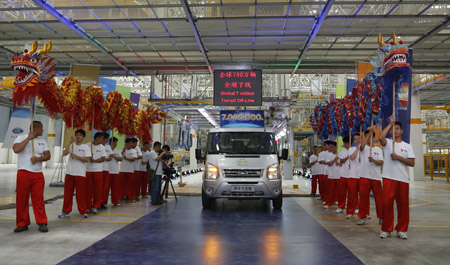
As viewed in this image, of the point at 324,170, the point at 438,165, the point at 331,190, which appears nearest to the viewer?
the point at 331,190

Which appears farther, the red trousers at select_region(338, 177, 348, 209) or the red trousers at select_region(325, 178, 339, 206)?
the red trousers at select_region(325, 178, 339, 206)

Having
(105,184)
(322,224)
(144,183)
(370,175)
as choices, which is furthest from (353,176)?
(144,183)

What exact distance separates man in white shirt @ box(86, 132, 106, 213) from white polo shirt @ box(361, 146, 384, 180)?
5751 millimetres

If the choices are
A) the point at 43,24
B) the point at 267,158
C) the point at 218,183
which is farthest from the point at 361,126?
the point at 43,24

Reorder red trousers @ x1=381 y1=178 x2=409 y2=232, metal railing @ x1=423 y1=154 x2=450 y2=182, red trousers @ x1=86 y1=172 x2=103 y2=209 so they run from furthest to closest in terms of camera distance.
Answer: metal railing @ x1=423 y1=154 x2=450 y2=182
red trousers @ x1=86 y1=172 x2=103 y2=209
red trousers @ x1=381 y1=178 x2=409 y2=232

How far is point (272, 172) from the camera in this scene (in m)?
7.87

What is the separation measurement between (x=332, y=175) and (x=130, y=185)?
579cm

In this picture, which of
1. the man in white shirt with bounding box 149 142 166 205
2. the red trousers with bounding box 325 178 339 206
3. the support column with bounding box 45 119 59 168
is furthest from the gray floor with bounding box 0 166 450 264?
the support column with bounding box 45 119 59 168

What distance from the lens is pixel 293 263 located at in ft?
13.2

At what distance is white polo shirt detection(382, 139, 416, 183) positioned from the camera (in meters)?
5.33

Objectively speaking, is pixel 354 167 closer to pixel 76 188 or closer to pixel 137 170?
pixel 76 188

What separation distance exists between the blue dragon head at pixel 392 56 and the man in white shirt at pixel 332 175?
3310 millimetres

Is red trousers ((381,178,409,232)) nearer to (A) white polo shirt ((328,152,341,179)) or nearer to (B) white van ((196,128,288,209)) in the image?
(B) white van ((196,128,288,209))

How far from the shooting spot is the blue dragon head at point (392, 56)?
17.4 ft
